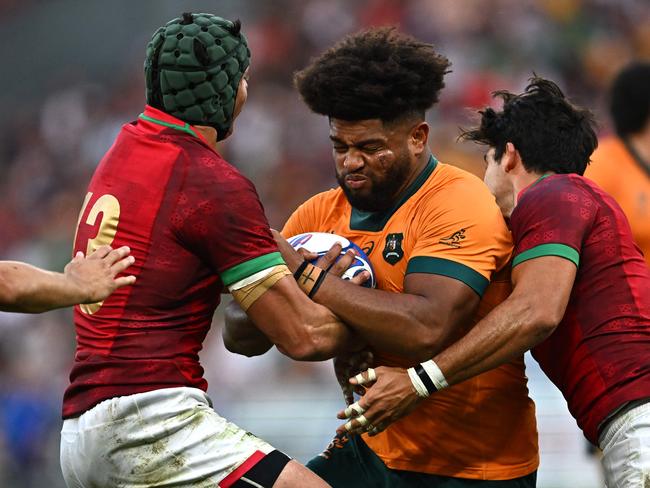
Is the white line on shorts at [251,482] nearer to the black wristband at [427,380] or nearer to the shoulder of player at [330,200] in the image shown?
the black wristband at [427,380]

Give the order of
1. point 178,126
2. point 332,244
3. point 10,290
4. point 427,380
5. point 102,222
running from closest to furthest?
point 10,290, point 102,222, point 178,126, point 427,380, point 332,244

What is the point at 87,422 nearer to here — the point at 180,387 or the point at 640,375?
the point at 180,387

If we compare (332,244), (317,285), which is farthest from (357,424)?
(332,244)

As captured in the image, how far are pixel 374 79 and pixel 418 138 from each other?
327 mm

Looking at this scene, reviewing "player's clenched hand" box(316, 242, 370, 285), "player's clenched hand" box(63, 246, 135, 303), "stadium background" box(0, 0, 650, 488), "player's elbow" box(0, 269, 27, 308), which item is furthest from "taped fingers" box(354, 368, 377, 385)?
"stadium background" box(0, 0, 650, 488)

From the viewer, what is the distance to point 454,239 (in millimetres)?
4352

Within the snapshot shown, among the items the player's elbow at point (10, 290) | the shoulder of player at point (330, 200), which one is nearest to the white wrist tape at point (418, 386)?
the shoulder of player at point (330, 200)

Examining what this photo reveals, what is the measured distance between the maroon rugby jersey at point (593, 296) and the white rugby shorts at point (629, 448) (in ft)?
0.18

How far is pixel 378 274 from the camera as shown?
460cm

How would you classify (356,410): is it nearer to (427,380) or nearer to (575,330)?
(427,380)

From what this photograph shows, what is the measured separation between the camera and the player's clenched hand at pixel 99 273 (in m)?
3.71

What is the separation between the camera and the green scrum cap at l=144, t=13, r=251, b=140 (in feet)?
13.5

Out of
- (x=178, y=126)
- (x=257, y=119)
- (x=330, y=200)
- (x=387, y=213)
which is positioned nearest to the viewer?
(x=178, y=126)

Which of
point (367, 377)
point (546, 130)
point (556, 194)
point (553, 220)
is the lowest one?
point (367, 377)
